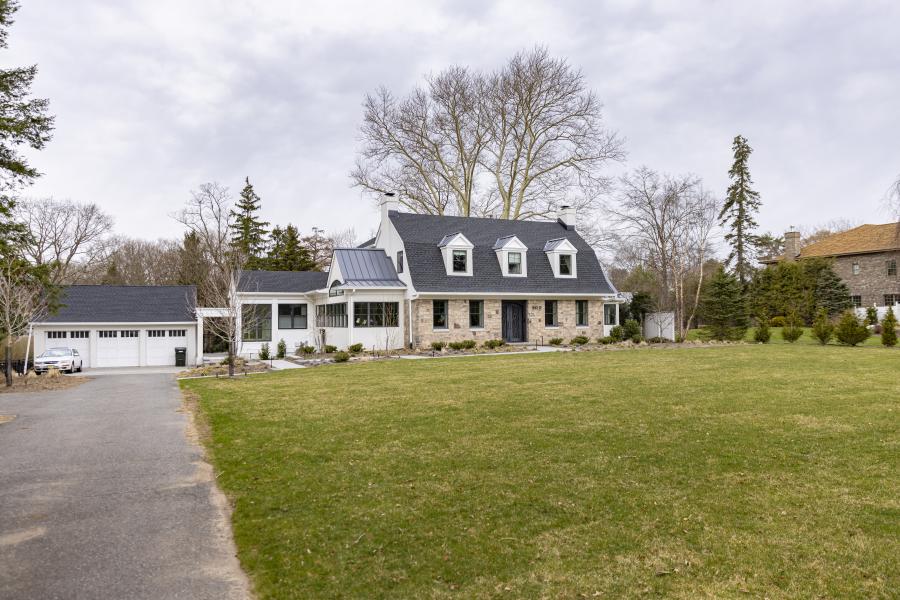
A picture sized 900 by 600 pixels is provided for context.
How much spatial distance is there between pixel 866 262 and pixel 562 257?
81.4 ft

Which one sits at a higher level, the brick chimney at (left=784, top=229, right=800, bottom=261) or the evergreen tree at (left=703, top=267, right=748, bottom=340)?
the brick chimney at (left=784, top=229, right=800, bottom=261)

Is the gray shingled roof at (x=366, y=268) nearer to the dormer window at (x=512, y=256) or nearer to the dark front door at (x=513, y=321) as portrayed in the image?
the dormer window at (x=512, y=256)

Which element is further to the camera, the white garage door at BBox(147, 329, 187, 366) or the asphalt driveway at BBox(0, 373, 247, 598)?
the white garage door at BBox(147, 329, 187, 366)

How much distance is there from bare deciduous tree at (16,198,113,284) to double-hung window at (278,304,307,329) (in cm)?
1784

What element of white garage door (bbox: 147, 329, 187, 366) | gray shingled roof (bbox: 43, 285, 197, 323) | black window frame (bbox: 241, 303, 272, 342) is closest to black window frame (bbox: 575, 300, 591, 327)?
black window frame (bbox: 241, 303, 272, 342)

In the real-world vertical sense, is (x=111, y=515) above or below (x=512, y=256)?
below

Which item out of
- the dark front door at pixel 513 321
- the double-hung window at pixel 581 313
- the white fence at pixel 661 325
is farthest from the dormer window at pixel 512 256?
the white fence at pixel 661 325

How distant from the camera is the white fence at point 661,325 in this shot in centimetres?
2950

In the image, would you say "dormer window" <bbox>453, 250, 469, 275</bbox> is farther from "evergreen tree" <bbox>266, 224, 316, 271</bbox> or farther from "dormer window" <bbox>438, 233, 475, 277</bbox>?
"evergreen tree" <bbox>266, 224, 316, 271</bbox>

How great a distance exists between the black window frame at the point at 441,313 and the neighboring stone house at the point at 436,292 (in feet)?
0.15

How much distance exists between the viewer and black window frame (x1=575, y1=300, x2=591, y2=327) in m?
28.2

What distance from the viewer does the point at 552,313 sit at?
90.9 ft

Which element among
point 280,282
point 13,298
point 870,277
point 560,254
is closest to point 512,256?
point 560,254

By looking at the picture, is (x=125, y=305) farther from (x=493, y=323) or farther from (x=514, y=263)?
(x=514, y=263)
